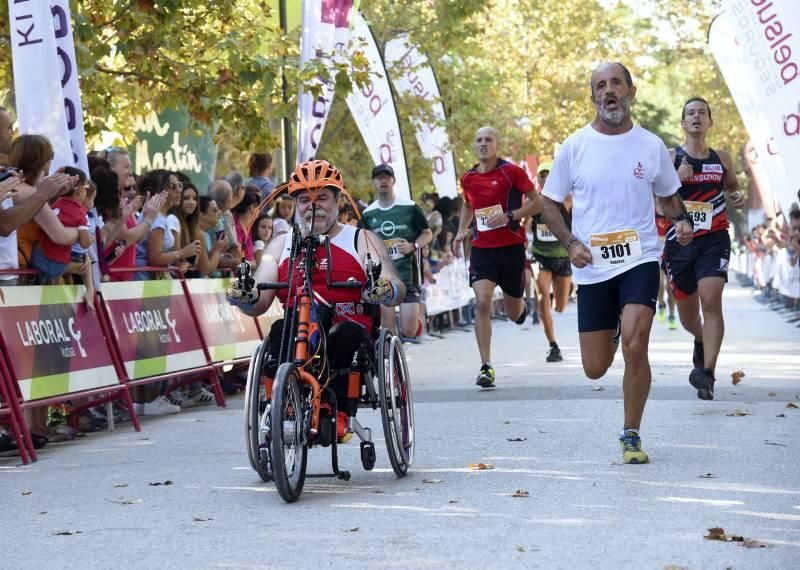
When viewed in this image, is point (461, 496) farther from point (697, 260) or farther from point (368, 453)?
point (697, 260)

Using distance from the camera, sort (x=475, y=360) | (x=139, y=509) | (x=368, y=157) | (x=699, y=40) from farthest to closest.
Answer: (x=699, y=40) → (x=368, y=157) → (x=475, y=360) → (x=139, y=509)

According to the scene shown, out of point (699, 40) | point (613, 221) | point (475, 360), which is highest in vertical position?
point (699, 40)

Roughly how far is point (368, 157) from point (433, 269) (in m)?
5.85

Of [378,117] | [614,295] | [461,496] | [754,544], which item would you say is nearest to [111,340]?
[614,295]

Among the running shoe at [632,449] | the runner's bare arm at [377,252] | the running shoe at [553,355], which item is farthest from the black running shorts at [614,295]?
the running shoe at [553,355]

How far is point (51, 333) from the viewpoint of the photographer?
11.0m

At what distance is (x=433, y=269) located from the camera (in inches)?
1025

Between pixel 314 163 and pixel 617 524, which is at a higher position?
pixel 314 163

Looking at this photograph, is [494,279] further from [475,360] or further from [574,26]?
[574,26]

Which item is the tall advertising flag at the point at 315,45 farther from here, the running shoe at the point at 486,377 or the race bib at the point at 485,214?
the running shoe at the point at 486,377

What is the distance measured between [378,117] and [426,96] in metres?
5.81

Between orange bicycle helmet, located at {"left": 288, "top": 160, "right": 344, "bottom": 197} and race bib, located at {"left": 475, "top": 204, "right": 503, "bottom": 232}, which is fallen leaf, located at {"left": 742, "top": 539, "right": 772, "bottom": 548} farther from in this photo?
race bib, located at {"left": 475, "top": 204, "right": 503, "bottom": 232}

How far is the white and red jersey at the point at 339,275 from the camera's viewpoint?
28.3ft

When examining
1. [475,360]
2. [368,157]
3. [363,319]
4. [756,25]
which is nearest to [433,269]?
[368,157]
